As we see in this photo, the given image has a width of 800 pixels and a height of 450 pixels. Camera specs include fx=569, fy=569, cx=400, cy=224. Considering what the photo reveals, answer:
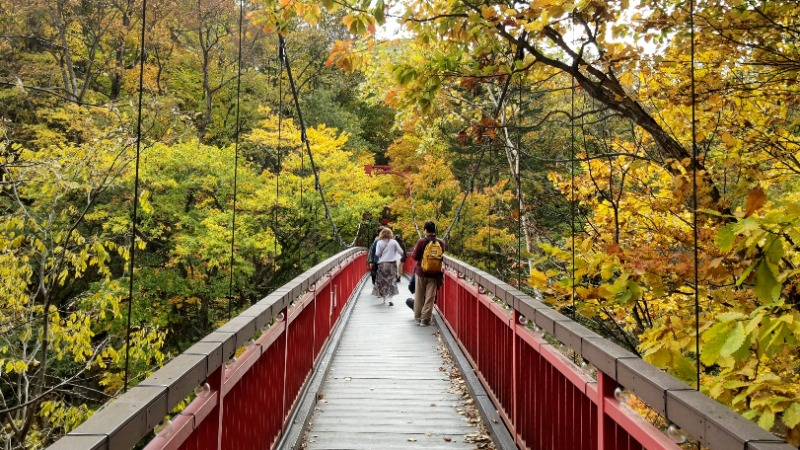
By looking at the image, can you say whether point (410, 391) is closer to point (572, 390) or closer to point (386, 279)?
point (572, 390)

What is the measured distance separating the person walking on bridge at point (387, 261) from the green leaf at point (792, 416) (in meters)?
8.74

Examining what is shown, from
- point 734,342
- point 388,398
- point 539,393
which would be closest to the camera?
point 734,342

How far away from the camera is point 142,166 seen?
1416 centimetres

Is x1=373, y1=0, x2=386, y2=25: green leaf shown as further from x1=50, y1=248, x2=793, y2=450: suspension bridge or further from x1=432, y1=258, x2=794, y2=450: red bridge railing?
x1=432, y1=258, x2=794, y2=450: red bridge railing

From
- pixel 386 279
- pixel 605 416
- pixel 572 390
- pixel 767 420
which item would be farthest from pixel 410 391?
pixel 386 279

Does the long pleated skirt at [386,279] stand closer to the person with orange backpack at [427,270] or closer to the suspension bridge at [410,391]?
the person with orange backpack at [427,270]

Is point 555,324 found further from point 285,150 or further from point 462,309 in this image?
point 285,150

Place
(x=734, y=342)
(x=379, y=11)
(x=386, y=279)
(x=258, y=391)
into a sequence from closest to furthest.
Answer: (x=734, y=342), (x=258, y=391), (x=379, y=11), (x=386, y=279)

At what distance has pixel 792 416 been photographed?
1.98 metres

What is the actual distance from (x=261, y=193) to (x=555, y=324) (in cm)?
1430

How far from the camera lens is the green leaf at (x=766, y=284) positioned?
1863 mm

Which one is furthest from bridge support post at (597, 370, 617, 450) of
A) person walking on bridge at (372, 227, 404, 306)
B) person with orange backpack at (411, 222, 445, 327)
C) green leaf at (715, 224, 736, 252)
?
person walking on bridge at (372, 227, 404, 306)

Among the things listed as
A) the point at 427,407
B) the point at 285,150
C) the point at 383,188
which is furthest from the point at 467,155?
the point at 427,407

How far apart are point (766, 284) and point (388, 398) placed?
377cm
